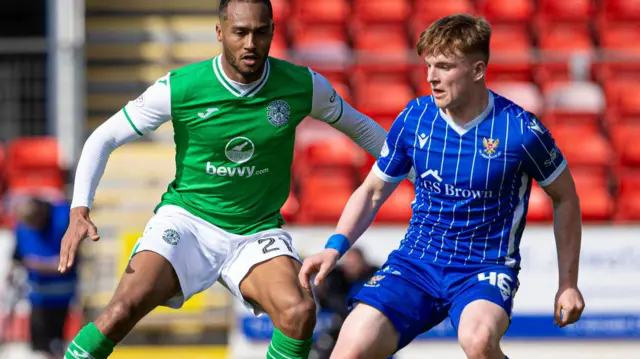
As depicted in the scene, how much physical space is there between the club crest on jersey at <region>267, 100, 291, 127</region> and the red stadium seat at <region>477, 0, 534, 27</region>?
7.37 m

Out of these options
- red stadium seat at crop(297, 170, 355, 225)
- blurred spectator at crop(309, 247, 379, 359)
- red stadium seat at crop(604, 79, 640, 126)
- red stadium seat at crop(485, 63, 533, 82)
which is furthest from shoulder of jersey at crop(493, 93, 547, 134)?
red stadium seat at crop(485, 63, 533, 82)

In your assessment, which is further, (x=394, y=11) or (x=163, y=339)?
(x=394, y=11)

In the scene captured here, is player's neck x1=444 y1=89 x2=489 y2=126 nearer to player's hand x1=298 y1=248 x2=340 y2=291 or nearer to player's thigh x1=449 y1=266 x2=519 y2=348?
player's thigh x1=449 y1=266 x2=519 y2=348

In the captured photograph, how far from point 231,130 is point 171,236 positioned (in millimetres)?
600

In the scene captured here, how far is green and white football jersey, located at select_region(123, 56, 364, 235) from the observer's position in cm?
533

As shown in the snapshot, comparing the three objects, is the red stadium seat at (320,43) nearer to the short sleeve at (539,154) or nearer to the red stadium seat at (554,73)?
the red stadium seat at (554,73)

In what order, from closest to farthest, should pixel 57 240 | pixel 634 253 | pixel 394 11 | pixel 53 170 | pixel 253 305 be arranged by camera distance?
pixel 253 305 < pixel 634 253 < pixel 57 240 < pixel 53 170 < pixel 394 11

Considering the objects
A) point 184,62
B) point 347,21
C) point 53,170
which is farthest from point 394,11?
point 53,170

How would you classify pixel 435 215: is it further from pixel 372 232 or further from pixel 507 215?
pixel 372 232

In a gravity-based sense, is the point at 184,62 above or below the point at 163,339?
above

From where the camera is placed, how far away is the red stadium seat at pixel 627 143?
11070 mm

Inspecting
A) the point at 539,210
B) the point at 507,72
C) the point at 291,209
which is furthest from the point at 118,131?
the point at 507,72

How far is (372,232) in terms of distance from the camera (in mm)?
10062

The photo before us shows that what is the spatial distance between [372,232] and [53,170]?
3.82m
